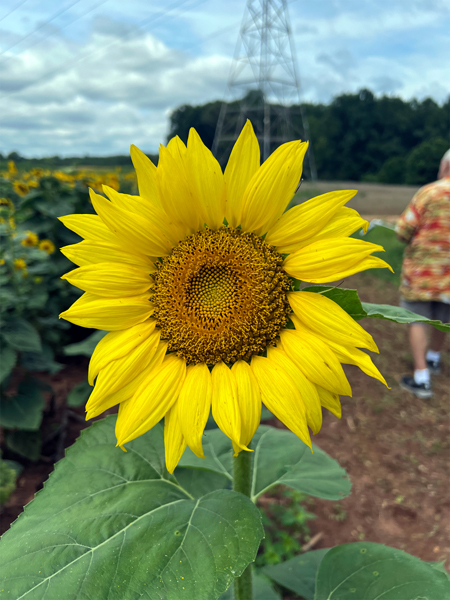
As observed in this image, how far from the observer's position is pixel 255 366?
960 millimetres

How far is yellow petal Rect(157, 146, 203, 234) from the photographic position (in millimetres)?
930

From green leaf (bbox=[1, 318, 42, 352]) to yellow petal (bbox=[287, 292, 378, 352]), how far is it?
2.30 m

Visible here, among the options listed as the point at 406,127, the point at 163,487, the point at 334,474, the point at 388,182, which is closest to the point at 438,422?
the point at 334,474

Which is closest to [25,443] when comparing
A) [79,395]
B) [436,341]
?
[79,395]

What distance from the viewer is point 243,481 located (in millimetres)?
1078

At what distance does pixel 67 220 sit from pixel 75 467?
579 millimetres

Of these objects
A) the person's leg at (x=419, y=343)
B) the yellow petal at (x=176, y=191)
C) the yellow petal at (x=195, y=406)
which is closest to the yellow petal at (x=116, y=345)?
the yellow petal at (x=195, y=406)

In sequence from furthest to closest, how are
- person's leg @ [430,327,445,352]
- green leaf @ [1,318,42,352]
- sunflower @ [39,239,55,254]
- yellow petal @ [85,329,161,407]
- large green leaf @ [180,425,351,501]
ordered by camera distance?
person's leg @ [430,327,445,352] → sunflower @ [39,239,55,254] → green leaf @ [1,318,42,352] → large green leaf @ [180,425,351,501] → yellow petal @ [85,329,161,407]

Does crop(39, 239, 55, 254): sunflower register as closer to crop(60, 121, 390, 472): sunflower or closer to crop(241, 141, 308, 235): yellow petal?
crop(60, 121, 390, 472): sunflower

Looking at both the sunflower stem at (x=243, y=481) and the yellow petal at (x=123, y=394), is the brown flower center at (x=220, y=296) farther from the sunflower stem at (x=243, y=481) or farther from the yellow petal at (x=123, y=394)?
the sunflower stem at (x=243, y=481)

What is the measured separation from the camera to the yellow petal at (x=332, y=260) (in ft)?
2.83

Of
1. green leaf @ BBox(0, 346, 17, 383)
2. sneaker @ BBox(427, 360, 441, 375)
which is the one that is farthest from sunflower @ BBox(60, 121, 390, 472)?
sneaker @ BBox(427, 360, 441, 375)

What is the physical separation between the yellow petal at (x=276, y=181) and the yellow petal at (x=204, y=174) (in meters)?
0.06

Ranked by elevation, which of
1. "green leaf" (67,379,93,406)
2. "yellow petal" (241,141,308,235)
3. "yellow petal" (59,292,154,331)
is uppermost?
"yellow petal" (241,141,308,235)
